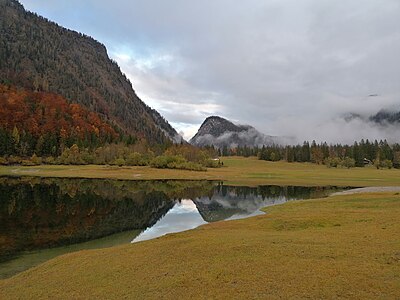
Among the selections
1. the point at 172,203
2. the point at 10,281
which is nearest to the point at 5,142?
the point at 172,203

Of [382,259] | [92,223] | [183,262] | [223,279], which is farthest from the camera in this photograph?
[92,223]

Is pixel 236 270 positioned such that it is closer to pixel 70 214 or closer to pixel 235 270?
pixel 235 270

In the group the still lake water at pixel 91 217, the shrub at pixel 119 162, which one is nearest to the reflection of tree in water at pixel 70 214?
the still lake water at pixel 91 217

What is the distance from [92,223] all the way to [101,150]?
411ft

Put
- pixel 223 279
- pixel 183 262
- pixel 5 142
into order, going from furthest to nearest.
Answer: pixel 5 142 → pixel 183 262 → pixel 223 279

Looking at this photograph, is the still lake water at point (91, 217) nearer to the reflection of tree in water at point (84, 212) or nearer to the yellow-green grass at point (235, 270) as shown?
the reflection of tree in water at point (84, 212)

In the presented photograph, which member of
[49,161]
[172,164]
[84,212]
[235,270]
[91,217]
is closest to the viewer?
[235,270]

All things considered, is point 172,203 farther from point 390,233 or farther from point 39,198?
point 390,233

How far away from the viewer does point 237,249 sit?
21438 millimetres

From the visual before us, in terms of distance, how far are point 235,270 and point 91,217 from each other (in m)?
34.8

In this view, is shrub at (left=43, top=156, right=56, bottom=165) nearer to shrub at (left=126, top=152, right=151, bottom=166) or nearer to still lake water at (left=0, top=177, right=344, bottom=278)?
shrub at (left=126, top=152, right=151, bottom=166)

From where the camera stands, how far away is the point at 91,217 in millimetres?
48281

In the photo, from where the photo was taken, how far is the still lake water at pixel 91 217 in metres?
31.3

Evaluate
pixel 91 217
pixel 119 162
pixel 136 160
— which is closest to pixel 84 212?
pixel 91 217
